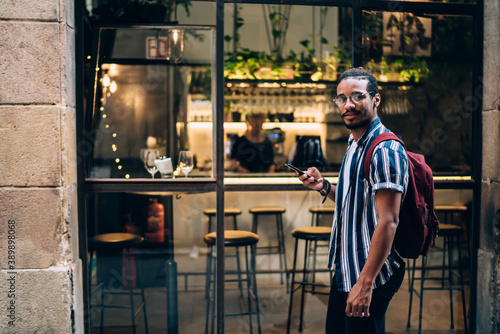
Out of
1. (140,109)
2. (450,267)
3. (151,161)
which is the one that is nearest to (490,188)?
(450,267)

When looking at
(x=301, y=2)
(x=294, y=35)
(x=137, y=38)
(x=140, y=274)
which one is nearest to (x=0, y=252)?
(x=140, y=274)

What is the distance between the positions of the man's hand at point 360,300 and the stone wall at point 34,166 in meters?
1.81

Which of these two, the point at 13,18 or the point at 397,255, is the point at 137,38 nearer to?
the point at 13,18

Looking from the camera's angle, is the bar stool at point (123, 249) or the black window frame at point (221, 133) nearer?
the black window frame at point (221, 133)

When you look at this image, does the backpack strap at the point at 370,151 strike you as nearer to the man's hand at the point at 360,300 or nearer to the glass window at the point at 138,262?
the man's hand at the point at 360,300

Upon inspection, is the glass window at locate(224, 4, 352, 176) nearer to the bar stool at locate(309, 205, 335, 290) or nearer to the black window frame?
the bar stool at locate(309, 205, 335, 290)

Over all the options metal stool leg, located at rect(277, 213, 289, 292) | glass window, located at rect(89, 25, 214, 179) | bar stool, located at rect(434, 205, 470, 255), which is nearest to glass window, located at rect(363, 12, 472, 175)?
bar stool, located at rect(434, 205, 470, 255)

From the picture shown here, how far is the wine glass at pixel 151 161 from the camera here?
3.38 meters

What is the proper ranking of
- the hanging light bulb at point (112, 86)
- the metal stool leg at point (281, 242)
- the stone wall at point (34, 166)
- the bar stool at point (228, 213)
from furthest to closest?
the metal stool leg at point (281, 242) < the bar stool at point (228, 213) < the hanging light bulb at point (112, 86) < the stone wall at point (34, 166)

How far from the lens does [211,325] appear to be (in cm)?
379

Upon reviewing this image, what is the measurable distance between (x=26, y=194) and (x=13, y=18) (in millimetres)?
1063

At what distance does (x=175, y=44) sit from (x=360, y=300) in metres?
2.81

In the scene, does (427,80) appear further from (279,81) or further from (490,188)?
(279,81)

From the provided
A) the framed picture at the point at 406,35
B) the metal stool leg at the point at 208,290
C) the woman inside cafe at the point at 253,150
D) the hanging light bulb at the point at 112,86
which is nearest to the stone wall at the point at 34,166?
the hanging light bulb at the point at 112,86
